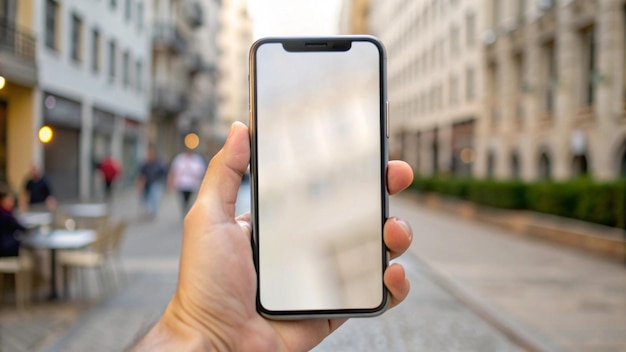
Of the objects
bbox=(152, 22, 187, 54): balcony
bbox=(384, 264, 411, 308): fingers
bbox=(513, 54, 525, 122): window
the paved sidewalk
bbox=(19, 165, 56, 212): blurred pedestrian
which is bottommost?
the paved sidewalk

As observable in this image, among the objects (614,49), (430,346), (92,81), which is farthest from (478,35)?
(614,49)

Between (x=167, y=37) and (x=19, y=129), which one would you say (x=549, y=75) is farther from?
(x=19, y=129)

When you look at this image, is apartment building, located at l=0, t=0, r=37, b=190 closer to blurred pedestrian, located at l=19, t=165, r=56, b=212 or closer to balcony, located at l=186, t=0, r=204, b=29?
blurred pedestrian, located at l=19, t=165, r=56, b=212

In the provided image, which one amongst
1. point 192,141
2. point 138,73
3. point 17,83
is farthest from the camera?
point 192,141

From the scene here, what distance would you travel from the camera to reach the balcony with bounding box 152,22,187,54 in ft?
12.2

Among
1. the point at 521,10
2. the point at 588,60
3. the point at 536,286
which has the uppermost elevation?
the point at 588,60

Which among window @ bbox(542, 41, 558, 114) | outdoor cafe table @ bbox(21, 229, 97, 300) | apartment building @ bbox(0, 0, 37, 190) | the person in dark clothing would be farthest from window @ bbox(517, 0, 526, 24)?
apartment building @ bbox(0, 0, 37, 190)

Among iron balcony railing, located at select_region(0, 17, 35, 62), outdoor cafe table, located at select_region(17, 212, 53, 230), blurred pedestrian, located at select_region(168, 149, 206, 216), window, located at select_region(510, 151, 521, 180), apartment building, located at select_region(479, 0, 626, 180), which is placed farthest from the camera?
window, located at select_region(510, 151, 521, 180)

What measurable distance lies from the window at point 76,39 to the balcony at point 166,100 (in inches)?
28.1

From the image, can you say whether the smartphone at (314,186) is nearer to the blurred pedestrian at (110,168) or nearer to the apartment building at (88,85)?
the apartment building at (88,85)

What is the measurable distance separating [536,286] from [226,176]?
7.04 metres

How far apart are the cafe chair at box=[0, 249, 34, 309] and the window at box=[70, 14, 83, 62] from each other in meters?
3.69

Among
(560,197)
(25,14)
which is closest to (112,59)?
(25,14)

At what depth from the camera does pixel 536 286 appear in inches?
316
